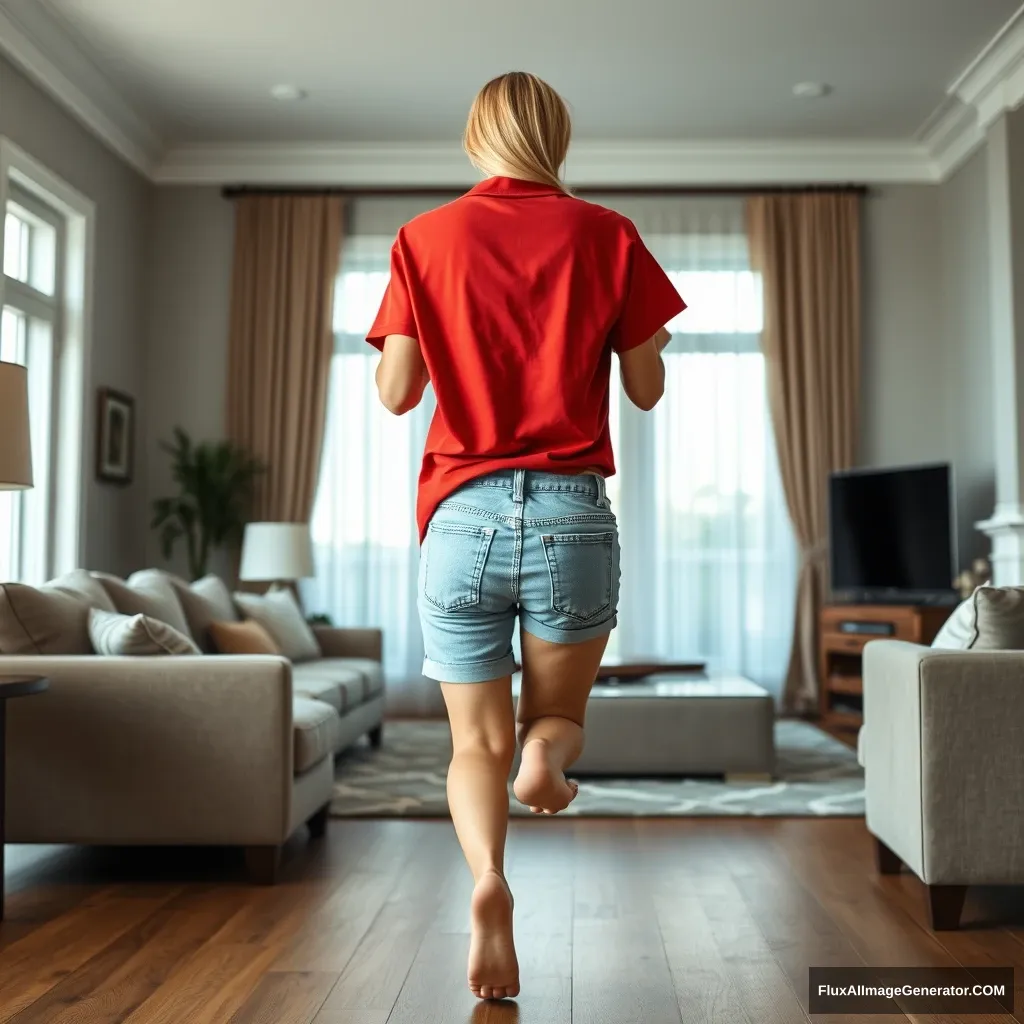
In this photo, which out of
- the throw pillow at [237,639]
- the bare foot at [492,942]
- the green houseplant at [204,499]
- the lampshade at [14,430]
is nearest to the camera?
the bare foot at [492,942]

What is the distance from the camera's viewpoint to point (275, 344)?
6.64m

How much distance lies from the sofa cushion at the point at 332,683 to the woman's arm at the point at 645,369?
2.15 m

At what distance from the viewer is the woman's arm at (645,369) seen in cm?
190

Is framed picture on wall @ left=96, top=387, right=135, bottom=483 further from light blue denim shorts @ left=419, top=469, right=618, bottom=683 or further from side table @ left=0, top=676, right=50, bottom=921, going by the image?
light blue denim shorts @ left=419, top=469, right=618, bottom=683

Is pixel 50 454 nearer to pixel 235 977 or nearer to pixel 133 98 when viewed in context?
pixel 133 98

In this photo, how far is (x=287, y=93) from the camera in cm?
582

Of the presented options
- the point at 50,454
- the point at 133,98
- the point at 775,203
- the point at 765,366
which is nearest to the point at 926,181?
the point at 775,203

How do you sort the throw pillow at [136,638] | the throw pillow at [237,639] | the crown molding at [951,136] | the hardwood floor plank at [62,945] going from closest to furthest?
the hardwood floor plank at [62,945], the throw pillow at [136,638], the throw pillow at [237,639], the crown molding at [951,136]

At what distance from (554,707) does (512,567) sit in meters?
0.26

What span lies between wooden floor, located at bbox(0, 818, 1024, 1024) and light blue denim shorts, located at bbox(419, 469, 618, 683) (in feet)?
2.00

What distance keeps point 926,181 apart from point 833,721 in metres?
3.11

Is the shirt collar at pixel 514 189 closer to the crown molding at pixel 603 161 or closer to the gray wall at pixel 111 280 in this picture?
the gray wall at pixel 111 280

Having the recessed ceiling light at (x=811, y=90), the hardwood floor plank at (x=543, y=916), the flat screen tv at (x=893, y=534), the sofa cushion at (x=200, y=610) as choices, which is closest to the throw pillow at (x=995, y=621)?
the hardwood floor plank at (x=543, y=916)

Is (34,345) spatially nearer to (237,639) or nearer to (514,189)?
(237,639)
